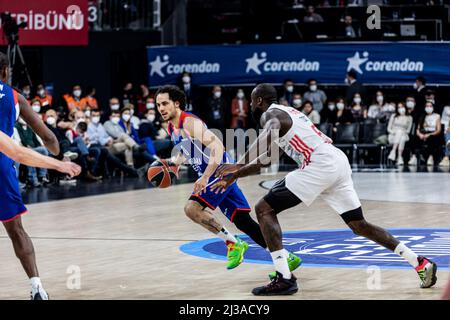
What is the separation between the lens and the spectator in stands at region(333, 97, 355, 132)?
22.5 metres

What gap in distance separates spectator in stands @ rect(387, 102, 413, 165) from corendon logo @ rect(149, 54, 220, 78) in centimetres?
468

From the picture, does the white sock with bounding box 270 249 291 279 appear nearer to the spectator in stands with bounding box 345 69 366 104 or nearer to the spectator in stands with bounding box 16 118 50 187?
the spectator in stands with bounding box 16 118 50 187

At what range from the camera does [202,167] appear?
9.34m

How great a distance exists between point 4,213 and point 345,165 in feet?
9.15

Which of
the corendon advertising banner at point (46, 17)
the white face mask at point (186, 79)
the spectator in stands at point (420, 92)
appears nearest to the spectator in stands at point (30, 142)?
the corendon advertising banner at point (46, 17)

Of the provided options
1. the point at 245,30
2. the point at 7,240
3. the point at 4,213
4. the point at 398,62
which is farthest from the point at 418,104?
the point at 4,213

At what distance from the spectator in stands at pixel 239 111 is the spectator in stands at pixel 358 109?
102 inches

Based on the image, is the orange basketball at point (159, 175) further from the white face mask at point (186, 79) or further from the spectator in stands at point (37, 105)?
the white face mask at point (186, 79)

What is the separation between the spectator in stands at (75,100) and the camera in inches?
869

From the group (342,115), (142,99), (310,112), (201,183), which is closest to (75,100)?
(142,99)

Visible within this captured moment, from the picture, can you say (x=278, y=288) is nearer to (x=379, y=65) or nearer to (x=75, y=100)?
(x=75, y=100)
